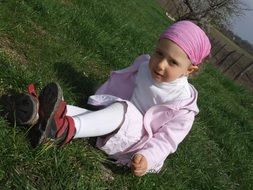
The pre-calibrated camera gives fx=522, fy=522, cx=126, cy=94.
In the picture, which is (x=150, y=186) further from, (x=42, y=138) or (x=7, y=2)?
(x=7, y=2)

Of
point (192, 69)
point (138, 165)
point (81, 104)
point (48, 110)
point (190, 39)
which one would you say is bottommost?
point (81, 104)

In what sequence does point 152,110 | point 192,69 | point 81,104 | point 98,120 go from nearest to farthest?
point 98,120
point 152,110
point 192,69
point 81,104

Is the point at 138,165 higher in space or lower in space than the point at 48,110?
lower

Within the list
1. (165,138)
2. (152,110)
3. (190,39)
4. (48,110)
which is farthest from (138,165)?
(190,39)

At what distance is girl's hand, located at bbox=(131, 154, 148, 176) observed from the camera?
13.9 ft

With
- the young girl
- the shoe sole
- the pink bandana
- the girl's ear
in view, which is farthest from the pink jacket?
the shoe sole

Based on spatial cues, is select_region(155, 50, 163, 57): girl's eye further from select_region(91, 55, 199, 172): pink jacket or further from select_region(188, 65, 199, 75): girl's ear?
select_region(91, 55, 199, 172): pink jacket

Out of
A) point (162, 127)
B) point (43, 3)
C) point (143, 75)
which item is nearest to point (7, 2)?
Result: point (43, 3)

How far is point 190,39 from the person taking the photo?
15.1ft

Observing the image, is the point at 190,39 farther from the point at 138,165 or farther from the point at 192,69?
the point at 138,165

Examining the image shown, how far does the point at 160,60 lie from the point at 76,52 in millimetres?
2086

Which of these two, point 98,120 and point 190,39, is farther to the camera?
point 190,39

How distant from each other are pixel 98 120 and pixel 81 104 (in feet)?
3.28

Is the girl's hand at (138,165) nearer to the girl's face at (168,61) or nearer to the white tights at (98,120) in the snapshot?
the white tights at (98,120)
